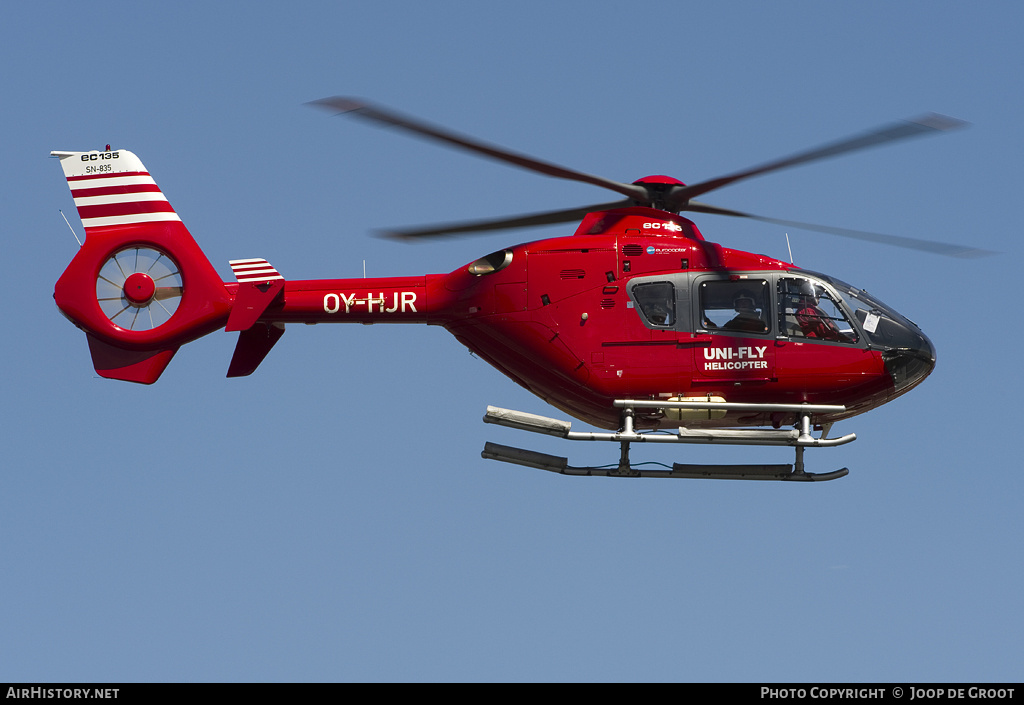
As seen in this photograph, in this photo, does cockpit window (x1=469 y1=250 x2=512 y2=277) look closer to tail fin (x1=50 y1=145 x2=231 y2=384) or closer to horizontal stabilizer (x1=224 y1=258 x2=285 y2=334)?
horizontal stabilizer (x1=224 y1=258 x2=285 y2=334)

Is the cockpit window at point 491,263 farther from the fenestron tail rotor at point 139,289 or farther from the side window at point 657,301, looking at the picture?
the fenestron tail rotor at point 139,289

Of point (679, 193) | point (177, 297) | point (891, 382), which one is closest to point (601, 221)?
point (679, 193)

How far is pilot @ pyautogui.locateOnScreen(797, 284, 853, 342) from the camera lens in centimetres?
2352

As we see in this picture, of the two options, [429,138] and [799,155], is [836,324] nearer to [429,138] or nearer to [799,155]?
[799,155]

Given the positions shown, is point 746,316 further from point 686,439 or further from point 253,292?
point 253,292

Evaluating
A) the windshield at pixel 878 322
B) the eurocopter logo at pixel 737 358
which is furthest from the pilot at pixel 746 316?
the windshield at pixel 878 322

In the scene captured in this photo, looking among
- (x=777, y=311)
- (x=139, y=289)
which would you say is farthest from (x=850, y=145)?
(x=139, y=289)

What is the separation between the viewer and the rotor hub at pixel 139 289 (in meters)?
25.9

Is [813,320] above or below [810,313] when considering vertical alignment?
below

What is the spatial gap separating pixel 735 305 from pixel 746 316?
0.24 metres

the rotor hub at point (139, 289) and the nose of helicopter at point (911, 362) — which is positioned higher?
the rotor hub at point (139, 289)

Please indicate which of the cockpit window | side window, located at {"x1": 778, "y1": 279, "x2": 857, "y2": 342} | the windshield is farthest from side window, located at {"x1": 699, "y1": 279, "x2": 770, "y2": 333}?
the cockpit window

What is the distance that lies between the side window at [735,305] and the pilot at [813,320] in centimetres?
57

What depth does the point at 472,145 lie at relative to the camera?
22.1 metres
